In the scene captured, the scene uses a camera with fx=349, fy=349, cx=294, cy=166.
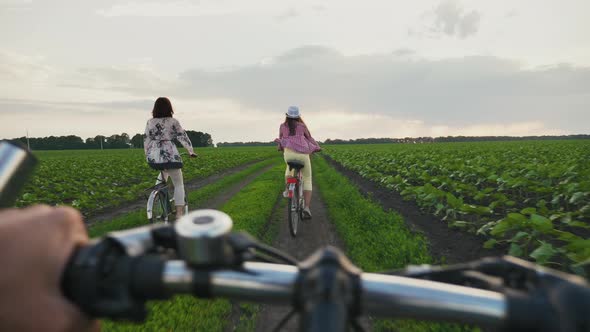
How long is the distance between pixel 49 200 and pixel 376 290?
13.9 m

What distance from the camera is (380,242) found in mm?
6262

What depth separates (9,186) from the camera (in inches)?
30.7

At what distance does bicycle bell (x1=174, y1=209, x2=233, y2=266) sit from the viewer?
683 millimetres

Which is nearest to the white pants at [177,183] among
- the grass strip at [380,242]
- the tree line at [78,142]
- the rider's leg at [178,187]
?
the rider's leg at [178,187]

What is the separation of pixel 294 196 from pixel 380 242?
208 centimetres

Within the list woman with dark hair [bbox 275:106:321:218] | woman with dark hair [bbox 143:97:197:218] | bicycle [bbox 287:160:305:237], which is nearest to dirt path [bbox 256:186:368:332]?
bicycle [bbox 287:160:305:237]

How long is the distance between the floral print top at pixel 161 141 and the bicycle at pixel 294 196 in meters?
2.43

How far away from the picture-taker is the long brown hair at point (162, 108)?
6820 mm

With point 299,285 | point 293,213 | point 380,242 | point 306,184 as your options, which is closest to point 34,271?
point 299,285

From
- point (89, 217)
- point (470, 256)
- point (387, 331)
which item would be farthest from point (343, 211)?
point (89, 217)

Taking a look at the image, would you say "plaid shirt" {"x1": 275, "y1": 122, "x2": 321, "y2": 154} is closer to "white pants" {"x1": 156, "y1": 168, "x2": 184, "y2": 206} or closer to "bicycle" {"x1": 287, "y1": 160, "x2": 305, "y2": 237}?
"bicycle" {"x1": 287, "y1": 160, "x2": 305, "y2": 237}

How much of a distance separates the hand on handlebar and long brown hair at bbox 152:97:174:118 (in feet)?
21.9

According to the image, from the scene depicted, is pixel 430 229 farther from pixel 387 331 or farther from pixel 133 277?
pixel 133 277

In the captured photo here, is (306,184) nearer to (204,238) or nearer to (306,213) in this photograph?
(306,213)
